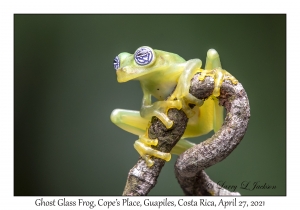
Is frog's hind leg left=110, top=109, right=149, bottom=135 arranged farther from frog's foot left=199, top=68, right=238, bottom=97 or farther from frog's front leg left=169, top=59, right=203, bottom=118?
frog's foot left=199, top=68, right=238, bottom=97

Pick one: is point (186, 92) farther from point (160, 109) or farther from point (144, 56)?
point (144, 56)

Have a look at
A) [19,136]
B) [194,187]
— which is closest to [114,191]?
Result: [19,136]

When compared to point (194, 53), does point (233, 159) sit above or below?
below

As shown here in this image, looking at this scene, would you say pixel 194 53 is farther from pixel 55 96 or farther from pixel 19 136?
pixel 19 136

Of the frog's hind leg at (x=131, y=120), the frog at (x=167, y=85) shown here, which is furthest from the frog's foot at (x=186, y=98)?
the frog's hind leg at (x=131, y=120)

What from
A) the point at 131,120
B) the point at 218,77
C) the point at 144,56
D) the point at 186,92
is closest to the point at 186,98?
the point at 186,92

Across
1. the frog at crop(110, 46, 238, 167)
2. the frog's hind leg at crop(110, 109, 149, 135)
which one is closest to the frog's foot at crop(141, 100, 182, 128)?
the frog at crop(110, 46, 238, 167)
